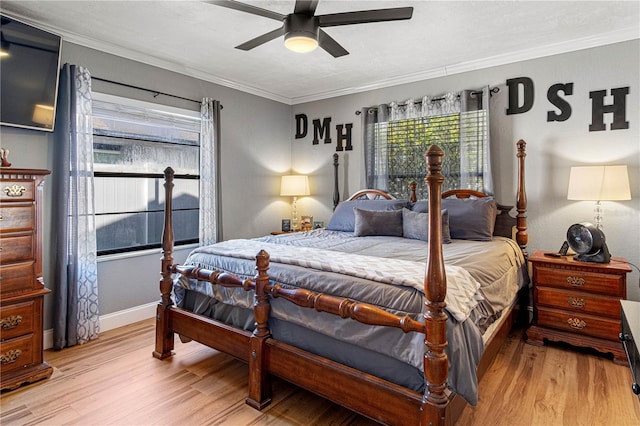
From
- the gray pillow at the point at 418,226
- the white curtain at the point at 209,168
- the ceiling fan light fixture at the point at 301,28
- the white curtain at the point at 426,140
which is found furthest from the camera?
the white curtain at the point at 209,168

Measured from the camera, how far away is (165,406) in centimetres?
202

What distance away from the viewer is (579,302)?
8.75 ft

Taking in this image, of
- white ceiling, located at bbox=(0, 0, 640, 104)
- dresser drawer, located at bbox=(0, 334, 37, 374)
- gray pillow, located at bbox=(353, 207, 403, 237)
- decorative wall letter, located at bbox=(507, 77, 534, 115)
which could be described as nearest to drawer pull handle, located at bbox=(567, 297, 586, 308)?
gray pillow, located at bbox=(353, 207, 403, 237)

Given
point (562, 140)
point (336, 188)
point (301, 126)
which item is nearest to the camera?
point (562, 140)

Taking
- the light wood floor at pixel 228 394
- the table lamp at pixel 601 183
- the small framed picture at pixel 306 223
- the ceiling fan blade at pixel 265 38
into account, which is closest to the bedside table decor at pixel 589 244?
the table lamp at pixel 601 183

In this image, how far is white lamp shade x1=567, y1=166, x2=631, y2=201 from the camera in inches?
104

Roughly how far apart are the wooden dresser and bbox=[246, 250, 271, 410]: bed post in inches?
57.4

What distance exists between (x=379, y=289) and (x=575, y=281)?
1.93m

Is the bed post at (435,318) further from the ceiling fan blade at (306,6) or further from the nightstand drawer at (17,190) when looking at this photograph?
the nightstand drawer at (17,190)

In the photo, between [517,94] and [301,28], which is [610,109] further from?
[301,28]

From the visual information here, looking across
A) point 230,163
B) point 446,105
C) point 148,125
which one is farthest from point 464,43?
point 148,125

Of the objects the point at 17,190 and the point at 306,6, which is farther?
the point at 17,190

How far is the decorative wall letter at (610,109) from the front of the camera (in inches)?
116

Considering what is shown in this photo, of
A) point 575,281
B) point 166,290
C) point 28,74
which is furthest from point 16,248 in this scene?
point 575,281
